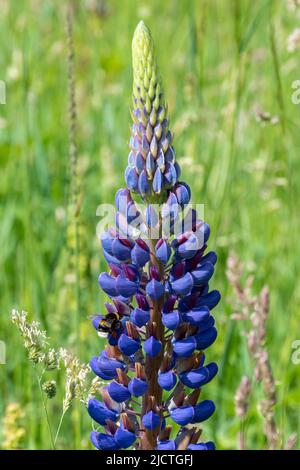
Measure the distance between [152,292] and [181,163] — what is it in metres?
1.67

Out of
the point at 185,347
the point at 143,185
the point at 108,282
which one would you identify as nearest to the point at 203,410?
the point at 185,347

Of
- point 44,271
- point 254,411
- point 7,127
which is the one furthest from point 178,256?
point 7,127

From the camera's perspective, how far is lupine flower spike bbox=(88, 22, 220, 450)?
1.99 m

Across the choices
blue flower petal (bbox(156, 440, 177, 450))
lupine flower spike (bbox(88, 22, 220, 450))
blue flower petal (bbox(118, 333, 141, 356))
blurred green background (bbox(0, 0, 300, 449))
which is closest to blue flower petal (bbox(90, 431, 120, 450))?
lupine flower spike (bbox(88, 22, 220, 450))

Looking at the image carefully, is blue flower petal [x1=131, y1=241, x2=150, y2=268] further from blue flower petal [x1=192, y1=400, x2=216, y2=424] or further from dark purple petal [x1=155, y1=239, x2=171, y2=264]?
blue flower petal [x1=192, y1=400, x2=216, y2=424]

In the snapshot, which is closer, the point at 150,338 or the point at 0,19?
the point at 150,338

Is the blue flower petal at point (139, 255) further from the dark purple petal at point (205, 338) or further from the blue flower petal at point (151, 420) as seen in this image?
the blue flower petal at point (151, 420)

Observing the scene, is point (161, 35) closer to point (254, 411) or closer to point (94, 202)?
point (94, 202)

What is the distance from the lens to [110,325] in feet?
6.65

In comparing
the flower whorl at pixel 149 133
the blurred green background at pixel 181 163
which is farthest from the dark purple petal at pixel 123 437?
the blurred green background at pixel 181 163

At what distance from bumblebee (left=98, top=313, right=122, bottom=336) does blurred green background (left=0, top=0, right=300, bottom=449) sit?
802mm

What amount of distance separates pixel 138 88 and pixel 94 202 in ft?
8.73

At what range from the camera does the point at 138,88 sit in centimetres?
204

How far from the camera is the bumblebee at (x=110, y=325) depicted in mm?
2025
